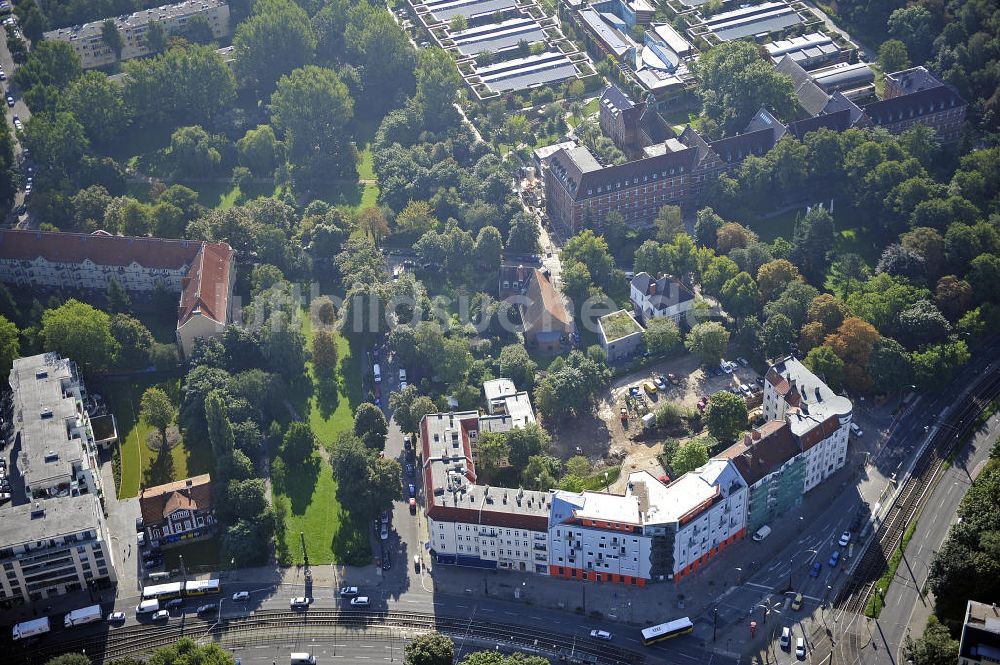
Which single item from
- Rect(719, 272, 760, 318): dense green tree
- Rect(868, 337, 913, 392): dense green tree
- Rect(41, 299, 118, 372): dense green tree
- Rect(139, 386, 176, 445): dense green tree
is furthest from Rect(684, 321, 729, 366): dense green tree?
Rect(41, 299, 118, 372): dense green tree

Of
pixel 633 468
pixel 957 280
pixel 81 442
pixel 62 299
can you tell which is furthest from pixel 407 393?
pixel 957 280

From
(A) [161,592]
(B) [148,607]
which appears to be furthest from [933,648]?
(B) [148,607]

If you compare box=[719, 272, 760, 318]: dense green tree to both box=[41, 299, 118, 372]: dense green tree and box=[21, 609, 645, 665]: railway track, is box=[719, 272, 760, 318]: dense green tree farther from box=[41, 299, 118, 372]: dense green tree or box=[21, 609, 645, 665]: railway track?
box=[41, 299, 118, 372]: dense green tree

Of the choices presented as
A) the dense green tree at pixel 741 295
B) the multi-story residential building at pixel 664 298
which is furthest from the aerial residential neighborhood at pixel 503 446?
the dense green tree at pixel 741 295

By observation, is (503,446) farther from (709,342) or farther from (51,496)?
(51,496)

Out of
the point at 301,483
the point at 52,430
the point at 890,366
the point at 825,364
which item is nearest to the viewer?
the point at 52,430

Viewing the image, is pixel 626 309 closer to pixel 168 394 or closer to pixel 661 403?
pixel 661 403
